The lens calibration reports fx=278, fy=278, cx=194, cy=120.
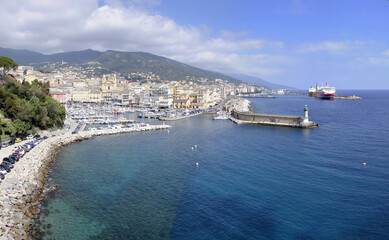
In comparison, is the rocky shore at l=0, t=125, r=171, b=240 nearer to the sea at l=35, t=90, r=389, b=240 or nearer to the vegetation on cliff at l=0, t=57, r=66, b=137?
the sea at l=35, t=90, r=389, b=240

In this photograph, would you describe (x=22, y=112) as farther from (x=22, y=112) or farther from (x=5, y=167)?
(x=5, y=167)

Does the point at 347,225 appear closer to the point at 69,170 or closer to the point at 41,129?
the point at 69,170

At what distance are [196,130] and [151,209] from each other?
23.9 m

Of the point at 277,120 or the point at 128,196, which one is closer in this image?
the point at 128,196

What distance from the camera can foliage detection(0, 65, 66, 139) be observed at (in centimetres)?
2464

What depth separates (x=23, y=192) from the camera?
553 inches

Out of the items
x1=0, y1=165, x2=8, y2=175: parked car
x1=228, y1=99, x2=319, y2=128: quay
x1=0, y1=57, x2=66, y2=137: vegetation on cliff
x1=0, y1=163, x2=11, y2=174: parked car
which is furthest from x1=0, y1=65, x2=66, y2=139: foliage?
x1=228, y1=99, x2=319, y2=128: quay

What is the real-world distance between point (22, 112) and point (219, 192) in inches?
852

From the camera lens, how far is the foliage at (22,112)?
2464 centimetres

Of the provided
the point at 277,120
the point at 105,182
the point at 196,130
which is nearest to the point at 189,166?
the point at 105,182

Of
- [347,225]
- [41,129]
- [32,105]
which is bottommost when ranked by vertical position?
[347,225]

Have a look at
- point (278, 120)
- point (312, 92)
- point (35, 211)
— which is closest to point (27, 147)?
point (35, 211)

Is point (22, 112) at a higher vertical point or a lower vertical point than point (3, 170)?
higher

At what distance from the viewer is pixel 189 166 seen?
20.0 metres
